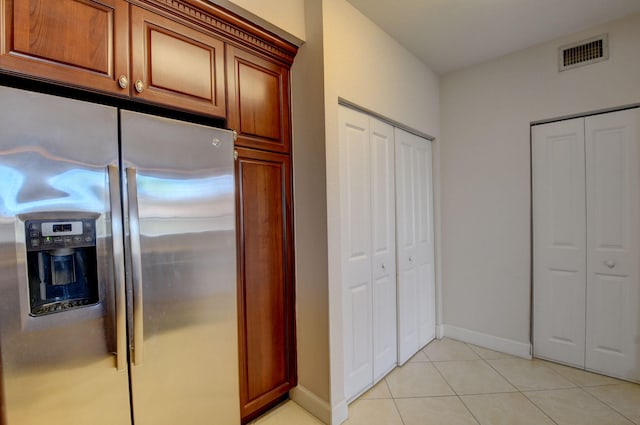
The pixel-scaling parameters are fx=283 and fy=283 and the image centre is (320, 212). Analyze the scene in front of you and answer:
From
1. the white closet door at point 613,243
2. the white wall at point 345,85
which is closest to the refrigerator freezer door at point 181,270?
the white wall at point 345,85

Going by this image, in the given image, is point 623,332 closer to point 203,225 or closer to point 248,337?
point 248,337

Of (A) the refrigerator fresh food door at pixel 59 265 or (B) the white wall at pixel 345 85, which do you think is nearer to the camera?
(A) the refrigerator fresh food door at pixel 59 265

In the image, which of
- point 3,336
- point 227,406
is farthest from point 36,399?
point 227,406

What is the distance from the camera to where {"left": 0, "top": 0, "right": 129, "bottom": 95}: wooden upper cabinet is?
1.02 metres

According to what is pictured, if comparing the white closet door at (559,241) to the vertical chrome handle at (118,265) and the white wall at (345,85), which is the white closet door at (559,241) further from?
the vertical chrome handle at (118,265)

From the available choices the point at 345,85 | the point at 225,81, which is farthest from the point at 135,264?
the point at 345,85

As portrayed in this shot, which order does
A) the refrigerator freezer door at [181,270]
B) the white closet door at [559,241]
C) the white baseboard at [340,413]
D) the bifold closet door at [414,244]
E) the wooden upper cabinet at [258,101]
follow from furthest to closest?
the bifold closet door at [414,244], the white closet door at [559,241], the white baseboard at [340,413], the wooden upper cabinet at [258,101], the refrigerator freezer door at [181,270]

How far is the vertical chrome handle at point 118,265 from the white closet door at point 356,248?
4.11ft

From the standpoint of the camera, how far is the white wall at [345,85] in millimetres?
1779

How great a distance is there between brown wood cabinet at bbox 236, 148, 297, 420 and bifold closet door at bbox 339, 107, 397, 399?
0.40 metres

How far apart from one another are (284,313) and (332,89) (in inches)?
59.1

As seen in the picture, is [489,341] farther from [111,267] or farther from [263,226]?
[111,267]

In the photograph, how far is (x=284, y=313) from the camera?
191 cm

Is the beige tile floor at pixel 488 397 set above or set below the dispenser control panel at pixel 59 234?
below
